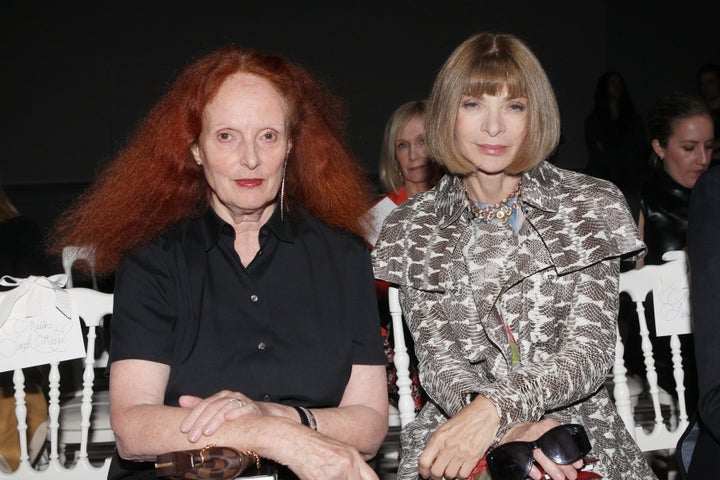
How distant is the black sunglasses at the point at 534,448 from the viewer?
1748 millimetres

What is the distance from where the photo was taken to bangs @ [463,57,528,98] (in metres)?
2.25

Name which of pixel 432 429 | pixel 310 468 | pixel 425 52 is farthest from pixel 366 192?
pixel 425 52

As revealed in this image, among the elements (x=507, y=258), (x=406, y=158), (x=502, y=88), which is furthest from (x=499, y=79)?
(x=406, y=158)

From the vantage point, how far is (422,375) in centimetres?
222

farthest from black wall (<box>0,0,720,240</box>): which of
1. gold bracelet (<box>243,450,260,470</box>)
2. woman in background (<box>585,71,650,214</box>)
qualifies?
gold bracelet (<box>243,450,260,470</box>)

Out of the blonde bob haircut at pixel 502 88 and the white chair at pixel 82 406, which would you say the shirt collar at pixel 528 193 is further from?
the white chair at pixel 82 406

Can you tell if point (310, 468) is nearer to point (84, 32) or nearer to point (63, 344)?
point (63, 344)

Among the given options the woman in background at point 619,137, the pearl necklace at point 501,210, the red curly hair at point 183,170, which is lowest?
the woman in background at point 619,137

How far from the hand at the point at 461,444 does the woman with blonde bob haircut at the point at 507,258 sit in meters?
0.14

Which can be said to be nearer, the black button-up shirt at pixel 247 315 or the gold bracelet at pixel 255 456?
the gold bracelet at pixel 255 456

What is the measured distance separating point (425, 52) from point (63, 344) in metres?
8.72

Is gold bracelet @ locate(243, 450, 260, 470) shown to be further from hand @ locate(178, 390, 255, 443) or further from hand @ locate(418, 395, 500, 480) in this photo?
hand @ locate(418, 395, 500, 480)

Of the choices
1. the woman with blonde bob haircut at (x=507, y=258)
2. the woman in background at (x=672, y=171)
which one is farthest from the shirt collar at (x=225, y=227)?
the woman in background at (x=672, y=171)

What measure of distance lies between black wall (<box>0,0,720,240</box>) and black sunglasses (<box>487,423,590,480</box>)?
8744 mm
